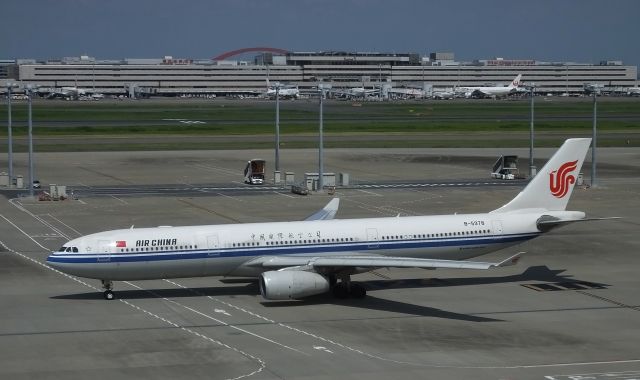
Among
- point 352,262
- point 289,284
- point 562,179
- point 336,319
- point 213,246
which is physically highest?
point 562,179

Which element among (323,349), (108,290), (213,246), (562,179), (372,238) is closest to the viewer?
(323,349)

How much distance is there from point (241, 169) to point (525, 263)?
188ft

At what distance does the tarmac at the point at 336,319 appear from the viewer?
35.5 m

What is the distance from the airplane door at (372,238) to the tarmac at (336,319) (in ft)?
7.87

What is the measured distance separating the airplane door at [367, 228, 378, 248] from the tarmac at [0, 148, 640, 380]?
7.87 feet

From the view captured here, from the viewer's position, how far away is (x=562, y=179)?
52.4 meters

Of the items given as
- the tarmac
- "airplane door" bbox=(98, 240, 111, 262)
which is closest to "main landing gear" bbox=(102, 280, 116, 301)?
the tarmac

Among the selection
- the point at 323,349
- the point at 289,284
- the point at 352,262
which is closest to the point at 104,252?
the point at 289,284

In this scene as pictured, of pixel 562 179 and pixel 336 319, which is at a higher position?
pixel 562 179

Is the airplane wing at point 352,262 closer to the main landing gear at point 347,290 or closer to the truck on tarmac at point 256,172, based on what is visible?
the main landing gear at point 347,290

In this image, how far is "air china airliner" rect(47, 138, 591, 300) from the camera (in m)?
45.2

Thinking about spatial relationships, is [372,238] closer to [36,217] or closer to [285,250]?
[285,250]

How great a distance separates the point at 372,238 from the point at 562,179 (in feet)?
36.4

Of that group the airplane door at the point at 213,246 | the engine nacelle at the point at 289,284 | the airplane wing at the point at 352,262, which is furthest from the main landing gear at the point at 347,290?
the airplane door at the point at 213,246
